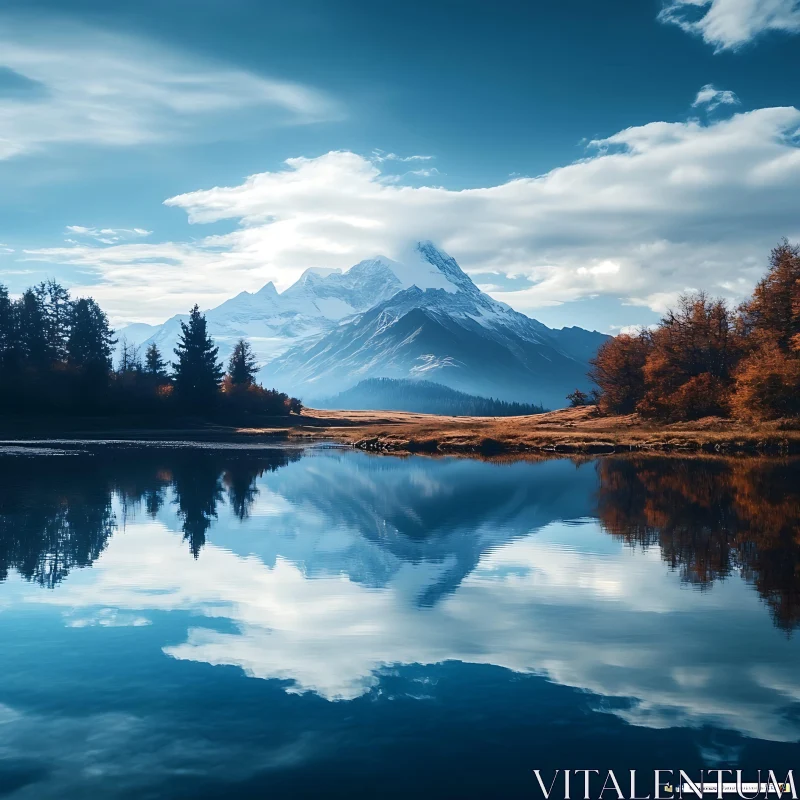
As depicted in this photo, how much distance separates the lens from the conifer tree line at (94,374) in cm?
13212

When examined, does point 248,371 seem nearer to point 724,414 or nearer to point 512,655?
point 724,414

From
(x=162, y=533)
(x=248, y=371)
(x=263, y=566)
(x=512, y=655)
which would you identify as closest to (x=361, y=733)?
(x=512, y=655)

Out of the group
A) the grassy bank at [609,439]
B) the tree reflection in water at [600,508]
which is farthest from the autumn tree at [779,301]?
the tree reflection in water at [600,508]

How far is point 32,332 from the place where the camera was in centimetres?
14988

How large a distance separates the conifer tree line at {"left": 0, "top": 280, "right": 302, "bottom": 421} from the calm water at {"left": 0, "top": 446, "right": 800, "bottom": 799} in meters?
105

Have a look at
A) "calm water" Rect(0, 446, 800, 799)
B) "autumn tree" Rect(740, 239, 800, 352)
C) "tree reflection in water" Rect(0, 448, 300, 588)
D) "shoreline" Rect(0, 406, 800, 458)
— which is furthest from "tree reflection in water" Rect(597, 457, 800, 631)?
"autumn tree" Rect(740, 239, 800, 352)

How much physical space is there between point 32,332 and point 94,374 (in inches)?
923

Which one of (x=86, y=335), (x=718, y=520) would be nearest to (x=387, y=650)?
(x=718, y=520)

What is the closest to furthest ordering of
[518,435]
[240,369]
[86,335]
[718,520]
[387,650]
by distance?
[387,650]
[718,520]
[518,435]
[86,335]
[240,369]

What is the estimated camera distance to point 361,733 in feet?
40.4

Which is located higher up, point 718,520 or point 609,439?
point 609,439

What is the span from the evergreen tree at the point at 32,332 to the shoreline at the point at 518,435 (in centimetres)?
2030

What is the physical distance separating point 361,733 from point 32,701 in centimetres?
605

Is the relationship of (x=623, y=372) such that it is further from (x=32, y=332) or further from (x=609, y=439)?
(x=32, y=332)
